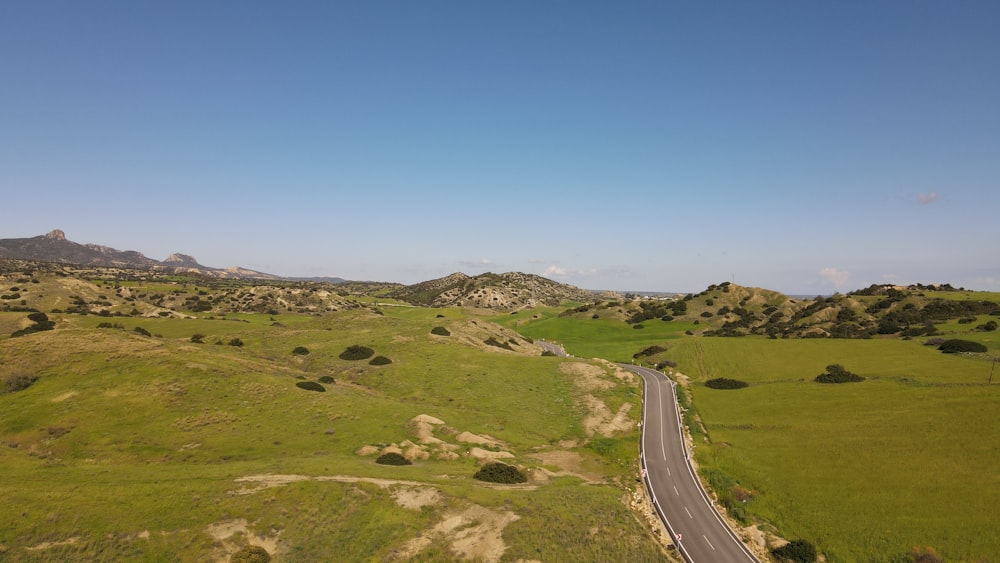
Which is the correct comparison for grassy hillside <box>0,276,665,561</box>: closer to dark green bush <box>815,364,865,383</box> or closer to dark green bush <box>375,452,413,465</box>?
dark green bush <box>375,452,413,465</box>

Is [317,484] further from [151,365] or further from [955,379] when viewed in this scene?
[955,379]

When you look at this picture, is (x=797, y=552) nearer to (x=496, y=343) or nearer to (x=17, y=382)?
(x=17, y=382)

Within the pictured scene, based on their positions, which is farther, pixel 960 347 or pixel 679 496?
pixel 960 347

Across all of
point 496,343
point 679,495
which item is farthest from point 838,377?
point 496,343

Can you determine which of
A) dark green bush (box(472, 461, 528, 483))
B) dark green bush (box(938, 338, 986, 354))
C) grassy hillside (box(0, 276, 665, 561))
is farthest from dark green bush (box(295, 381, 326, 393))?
dark green bush (box(938, 338, 986, 354))

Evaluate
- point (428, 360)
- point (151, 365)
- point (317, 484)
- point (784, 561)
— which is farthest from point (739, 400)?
point (151, 365)

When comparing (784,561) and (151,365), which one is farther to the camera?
(151,365)

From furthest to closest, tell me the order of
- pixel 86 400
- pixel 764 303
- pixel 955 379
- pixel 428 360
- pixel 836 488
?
pixel 764 303, pixel 428 360, pixel 955 379, pixel 86 400, pixel 836 488
